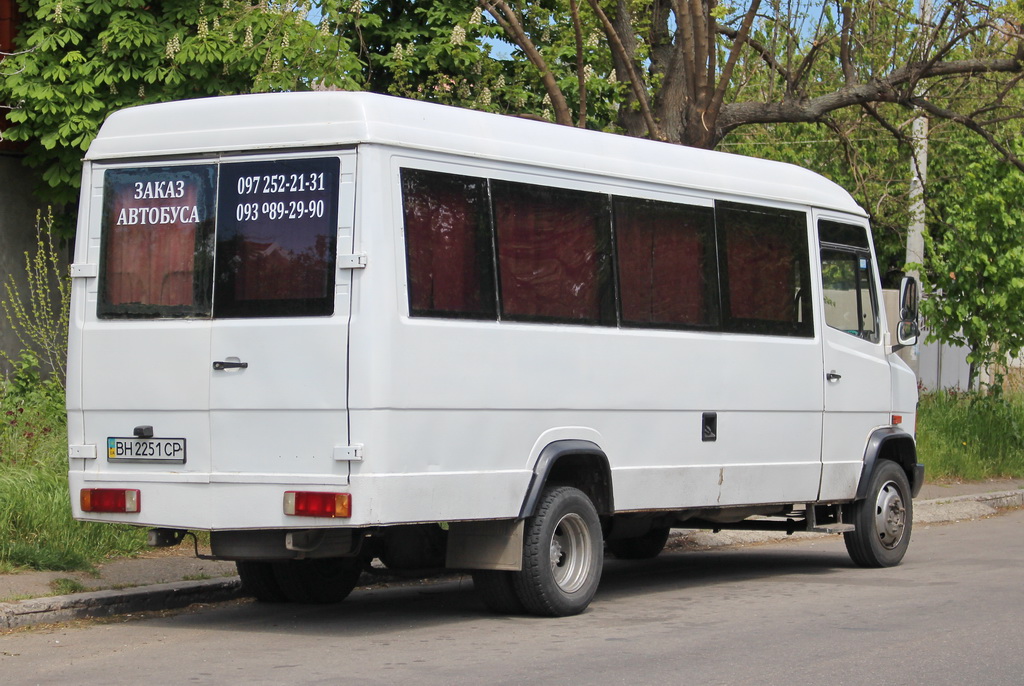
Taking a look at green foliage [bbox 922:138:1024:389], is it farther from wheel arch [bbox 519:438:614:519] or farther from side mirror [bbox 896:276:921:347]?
wheel arch [bbox 519:438:614:519]

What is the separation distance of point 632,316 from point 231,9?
7359 mm

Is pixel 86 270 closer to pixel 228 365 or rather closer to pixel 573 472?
pixel 228 365

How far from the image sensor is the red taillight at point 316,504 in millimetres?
7334

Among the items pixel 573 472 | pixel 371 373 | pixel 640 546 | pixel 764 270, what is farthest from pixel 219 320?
pixel 640 546

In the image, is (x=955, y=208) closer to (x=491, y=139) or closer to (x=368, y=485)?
(x=491, y=139)

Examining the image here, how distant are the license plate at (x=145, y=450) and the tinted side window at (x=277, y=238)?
2.53 ft

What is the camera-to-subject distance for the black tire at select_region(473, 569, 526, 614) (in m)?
8.42

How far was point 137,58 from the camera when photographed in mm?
14523

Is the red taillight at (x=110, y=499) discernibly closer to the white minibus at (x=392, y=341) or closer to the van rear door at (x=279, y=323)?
the white minibus at (x=392, y=341)

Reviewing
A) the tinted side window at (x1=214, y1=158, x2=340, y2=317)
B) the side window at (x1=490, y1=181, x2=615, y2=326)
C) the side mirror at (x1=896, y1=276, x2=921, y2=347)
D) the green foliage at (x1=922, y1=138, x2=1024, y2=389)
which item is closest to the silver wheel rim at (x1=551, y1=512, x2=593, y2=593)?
the side window at (x1=490, y1=181, x2=615, y2=326)

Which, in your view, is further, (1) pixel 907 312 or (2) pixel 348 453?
(1) pixel 907 312

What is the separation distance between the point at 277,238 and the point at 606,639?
9.21ft

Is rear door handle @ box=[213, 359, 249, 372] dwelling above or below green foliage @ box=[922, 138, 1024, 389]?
below

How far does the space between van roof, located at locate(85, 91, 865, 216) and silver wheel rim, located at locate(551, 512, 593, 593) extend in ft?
7.07
